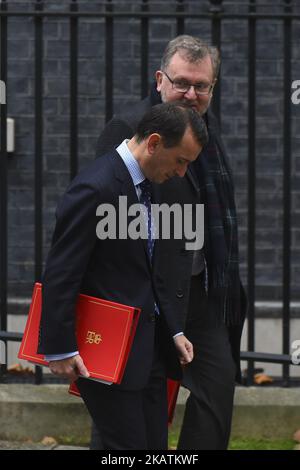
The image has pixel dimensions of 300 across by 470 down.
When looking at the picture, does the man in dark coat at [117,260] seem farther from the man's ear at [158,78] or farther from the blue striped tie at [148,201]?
the man's ear at [158,78]

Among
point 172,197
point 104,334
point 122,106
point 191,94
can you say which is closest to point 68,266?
point 104,334

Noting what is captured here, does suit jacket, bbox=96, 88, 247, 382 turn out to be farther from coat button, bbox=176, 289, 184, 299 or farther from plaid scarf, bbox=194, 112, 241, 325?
plaid scarf, bbox=194, 112, 241, 325

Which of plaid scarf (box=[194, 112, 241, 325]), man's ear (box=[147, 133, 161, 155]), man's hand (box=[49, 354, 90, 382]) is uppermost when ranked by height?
man's ear (box=[147, 133, 161, 155])

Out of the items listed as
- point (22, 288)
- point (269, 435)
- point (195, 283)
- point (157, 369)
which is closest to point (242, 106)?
point (22, 288)

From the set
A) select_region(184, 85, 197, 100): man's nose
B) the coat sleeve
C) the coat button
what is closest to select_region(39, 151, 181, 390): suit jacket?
the coat sleeve

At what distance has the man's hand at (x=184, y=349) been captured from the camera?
4164 mm

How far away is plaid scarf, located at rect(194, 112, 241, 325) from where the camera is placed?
14.9 ft

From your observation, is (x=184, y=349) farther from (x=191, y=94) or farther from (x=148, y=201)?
(x=191, y=94)

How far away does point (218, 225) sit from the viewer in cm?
454

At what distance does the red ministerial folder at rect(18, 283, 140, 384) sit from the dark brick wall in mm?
3339

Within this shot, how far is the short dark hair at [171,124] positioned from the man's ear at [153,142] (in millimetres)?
12

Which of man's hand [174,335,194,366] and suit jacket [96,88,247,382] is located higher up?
suit jacket [96,88,247,382]

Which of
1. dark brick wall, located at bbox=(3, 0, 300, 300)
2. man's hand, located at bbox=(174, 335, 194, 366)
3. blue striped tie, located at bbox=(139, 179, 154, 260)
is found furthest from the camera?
dark brick wall, located at bbox=(3, 0, 300, 300)

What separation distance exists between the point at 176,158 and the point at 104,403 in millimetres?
853
